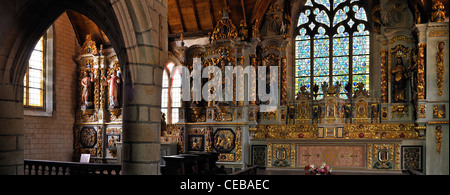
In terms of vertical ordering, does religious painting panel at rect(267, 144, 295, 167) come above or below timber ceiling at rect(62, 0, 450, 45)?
below

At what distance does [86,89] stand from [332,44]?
8795 millimetres

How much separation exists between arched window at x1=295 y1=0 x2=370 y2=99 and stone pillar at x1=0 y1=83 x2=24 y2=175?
360 inches

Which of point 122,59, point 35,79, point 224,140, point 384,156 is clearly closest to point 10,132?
point 122,59

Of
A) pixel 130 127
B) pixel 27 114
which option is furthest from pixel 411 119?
pixel 27 114

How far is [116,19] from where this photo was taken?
546 centimetres

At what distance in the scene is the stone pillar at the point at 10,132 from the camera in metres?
6.50

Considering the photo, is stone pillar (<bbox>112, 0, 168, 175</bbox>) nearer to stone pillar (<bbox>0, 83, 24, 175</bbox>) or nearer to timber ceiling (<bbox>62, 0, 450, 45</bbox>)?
stone pillar (<bbox>0, 83, 24, 175</bbox>)

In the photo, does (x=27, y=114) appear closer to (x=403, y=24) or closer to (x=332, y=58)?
(x=332, y=58)

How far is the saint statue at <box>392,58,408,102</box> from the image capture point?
12258mm

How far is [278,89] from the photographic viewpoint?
13.6m

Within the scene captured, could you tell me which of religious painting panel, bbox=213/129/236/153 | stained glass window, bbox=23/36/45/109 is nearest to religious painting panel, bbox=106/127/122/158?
stained glass window, bbox=23/36/45/109

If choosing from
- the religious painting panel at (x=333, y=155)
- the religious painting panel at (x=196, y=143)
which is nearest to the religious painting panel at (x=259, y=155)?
the religious painting panel at (x=333, y=155)
